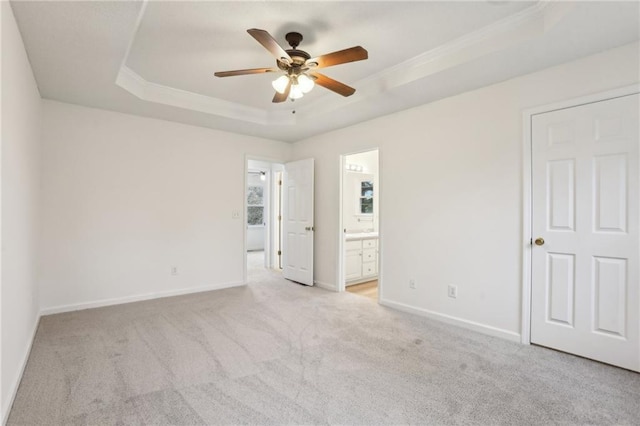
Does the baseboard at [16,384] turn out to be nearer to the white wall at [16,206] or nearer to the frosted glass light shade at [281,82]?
the white wall at [16,206]

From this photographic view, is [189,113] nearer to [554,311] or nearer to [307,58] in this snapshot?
[307,58]

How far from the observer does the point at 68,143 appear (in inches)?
147

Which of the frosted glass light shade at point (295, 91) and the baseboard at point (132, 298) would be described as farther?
the baseboard at point (132, 298)

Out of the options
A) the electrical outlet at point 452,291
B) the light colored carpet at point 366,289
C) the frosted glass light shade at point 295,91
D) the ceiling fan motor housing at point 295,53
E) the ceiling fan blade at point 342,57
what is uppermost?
the ceiling fan motor housing at point 295,53

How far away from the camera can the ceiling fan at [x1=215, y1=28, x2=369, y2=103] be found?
2.22 m

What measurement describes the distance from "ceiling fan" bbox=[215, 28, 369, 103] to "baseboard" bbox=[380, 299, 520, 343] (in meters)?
2.50

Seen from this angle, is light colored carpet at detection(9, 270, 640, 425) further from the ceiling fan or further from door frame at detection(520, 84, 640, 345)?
the ceiling fan

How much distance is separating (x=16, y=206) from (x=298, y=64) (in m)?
2.25

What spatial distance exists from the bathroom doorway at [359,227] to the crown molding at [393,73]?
1.07 meters

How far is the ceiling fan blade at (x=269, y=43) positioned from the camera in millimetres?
1996

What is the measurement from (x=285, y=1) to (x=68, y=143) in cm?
315

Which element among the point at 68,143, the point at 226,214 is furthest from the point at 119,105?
the point at 226,214

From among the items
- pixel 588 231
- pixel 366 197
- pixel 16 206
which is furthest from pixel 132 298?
pixel 588 231

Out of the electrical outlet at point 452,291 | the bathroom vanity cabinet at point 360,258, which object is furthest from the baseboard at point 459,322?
the bathroom vanity cabinet at point 360,258
